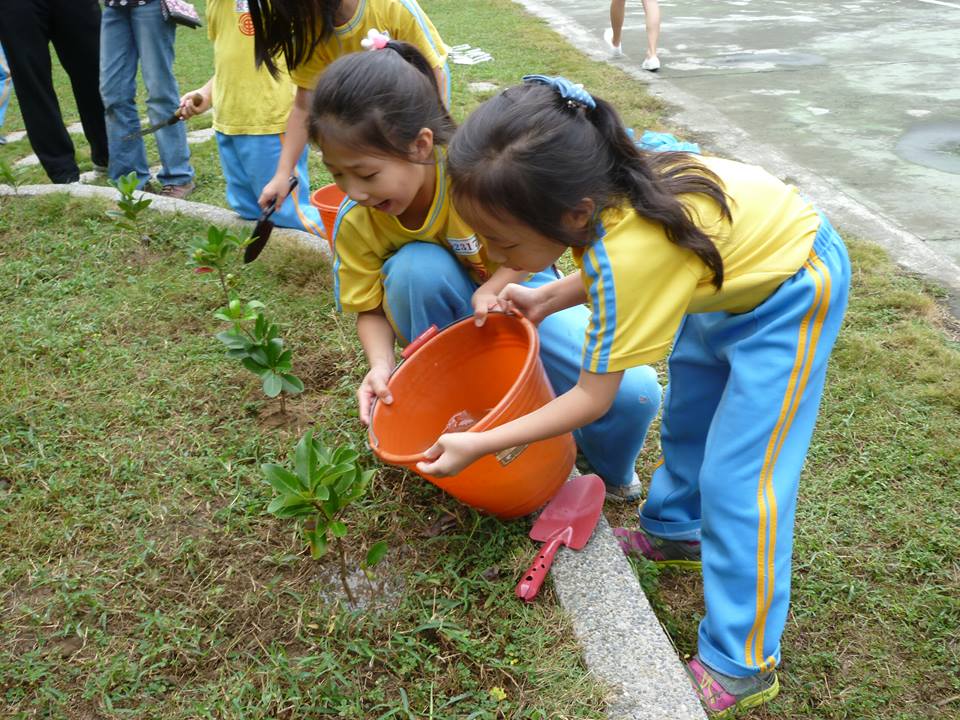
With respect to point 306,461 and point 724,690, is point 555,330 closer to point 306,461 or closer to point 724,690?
point 306,461

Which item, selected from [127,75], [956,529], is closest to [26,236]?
[127,75]

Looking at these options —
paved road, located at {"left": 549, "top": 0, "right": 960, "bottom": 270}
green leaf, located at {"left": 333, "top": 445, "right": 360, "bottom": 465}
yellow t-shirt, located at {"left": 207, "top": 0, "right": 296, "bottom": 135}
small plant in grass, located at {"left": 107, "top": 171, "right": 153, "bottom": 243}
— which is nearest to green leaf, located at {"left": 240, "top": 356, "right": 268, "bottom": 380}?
green leaf, located at {"left": 333, "top": 445, "right": 360, "bottom": 465}

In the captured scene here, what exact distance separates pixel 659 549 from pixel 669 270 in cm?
87

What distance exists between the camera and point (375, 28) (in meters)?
2.50

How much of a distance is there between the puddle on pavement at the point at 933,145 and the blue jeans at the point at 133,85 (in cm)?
365

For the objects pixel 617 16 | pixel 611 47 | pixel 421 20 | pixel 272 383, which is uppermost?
pixel 421 20

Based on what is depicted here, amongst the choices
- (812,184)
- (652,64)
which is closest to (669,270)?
(812,184)

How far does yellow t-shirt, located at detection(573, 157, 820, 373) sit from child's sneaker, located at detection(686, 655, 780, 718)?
2.15 ft

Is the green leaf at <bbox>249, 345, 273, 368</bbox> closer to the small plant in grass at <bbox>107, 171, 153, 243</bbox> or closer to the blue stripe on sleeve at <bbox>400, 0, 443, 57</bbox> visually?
the blue stripe on sleeve at <bbox>400, 0, 443, 57</bbox>

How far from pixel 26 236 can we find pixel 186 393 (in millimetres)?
1591

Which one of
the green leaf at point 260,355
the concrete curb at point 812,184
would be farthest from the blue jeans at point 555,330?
the concrete curb at point 812,184

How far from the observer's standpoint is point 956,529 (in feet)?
6.44

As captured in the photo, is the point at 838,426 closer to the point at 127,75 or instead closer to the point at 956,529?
the point at 956,529

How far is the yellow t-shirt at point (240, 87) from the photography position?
3.48 metres
